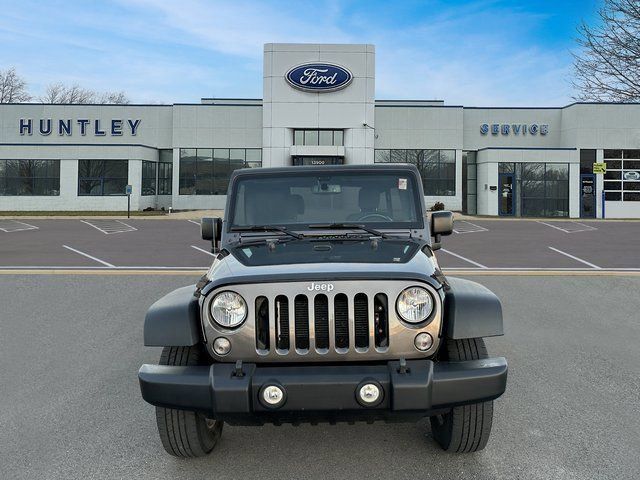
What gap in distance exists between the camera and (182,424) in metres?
3.12

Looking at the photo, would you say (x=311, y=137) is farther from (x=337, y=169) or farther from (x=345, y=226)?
(x=345, y=226)

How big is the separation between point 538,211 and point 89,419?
113 feet

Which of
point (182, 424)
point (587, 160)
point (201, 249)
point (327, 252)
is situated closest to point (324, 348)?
point (327, 252)

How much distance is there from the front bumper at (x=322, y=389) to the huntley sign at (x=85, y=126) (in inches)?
1494

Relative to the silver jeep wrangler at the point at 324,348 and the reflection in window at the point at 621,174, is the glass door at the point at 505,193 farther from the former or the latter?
the silver jeep wrangler at the point at 324,348

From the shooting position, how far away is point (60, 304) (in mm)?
7773

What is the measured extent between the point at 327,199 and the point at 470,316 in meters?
1.62

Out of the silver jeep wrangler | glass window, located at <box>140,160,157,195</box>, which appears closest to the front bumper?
the silver jeep wrangler

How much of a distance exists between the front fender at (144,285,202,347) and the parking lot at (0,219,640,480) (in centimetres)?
82

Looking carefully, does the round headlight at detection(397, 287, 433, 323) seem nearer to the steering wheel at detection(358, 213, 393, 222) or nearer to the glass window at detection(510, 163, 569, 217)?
the steering wheel at detection(358, 213, 393, 222)

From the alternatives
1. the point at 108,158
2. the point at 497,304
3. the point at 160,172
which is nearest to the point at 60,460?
the point at 497,304

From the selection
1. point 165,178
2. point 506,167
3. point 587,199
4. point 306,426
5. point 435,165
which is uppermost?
point 435,165

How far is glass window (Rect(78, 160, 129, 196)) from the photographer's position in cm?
3500

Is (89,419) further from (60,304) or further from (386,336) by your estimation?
(60,304)
